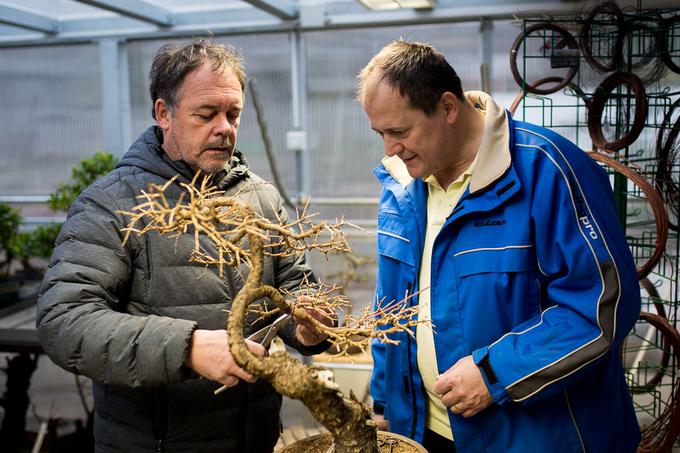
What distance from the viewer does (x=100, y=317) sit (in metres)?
1.51

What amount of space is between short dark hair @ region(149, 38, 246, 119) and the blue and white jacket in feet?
2.07

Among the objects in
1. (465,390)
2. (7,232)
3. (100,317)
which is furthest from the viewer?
(7,232)

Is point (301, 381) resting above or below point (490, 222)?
below

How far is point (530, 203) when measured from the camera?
5.60 ft

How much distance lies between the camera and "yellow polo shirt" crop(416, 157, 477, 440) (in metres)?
1.84

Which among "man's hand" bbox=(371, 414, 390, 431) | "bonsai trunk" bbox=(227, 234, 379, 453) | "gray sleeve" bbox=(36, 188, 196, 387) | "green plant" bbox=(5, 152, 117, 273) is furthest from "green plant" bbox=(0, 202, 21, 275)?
"bonsai trunk" bbox=(227, 234, 379, 453)

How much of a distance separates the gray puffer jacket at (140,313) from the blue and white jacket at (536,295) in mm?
395

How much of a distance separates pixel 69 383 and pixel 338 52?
2.24 meters

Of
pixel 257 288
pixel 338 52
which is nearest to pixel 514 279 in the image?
pixel 257 288

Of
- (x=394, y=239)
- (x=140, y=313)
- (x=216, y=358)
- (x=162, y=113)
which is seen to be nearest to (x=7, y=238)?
(x=162, y=113)

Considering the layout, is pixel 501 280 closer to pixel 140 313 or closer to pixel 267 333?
pixel 267 333

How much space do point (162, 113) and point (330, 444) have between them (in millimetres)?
886

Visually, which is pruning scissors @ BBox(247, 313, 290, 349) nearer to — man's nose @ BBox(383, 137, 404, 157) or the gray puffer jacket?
the gray puffer jacket

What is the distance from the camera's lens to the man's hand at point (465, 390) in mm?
1651
